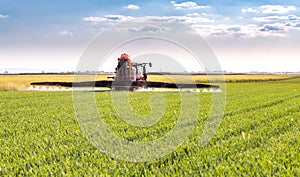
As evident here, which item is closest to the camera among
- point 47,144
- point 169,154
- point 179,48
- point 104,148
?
point 169,154

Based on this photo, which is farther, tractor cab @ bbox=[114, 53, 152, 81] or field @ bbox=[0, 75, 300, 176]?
tractor cab @ bbox=[114, 53, 152, 81]

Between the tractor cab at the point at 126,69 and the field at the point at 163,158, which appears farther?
the tractor cab at the point at 126,69

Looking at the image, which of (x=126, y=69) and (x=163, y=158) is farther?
(x=126, y=69)

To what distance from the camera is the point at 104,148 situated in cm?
652

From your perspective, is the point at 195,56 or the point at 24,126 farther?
the point at 24,126

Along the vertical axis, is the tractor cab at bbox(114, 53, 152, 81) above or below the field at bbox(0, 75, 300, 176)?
above

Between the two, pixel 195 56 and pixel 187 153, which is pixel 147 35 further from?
pixel 187 153

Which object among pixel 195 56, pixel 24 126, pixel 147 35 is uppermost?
pixel 147 35

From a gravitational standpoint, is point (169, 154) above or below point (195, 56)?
below

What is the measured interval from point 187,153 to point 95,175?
6.42 feet

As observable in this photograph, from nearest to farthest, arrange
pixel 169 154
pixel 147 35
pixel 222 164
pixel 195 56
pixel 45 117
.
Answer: pixel 222 164
pixel 169 154
pixel 195 56
pixel 147 35
pixel 45 117

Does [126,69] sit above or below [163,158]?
above

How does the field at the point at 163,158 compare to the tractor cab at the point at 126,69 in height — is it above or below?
below

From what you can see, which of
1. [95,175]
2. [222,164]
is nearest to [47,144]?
[95,175]
